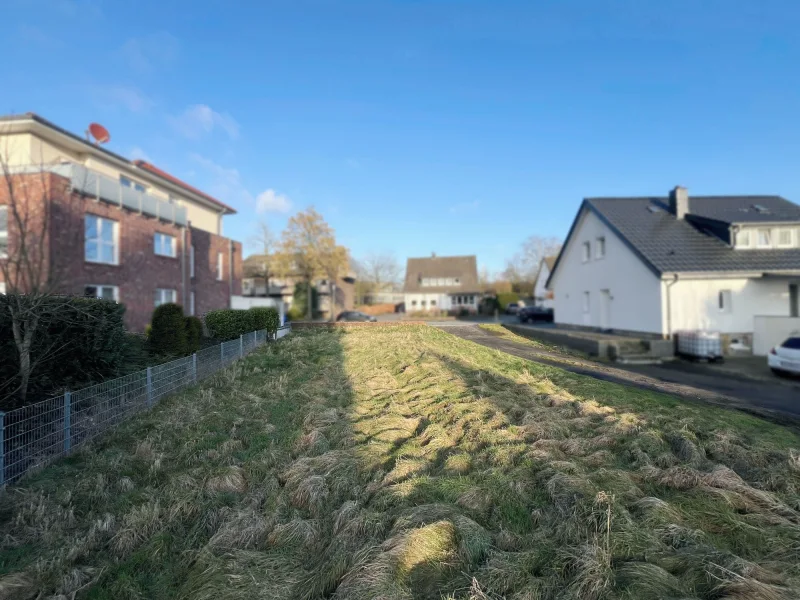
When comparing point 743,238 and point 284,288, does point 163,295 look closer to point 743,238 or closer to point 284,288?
point 284,288

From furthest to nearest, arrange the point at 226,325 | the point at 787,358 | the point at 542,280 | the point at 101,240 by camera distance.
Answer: the point at 542,280
the point at 101,240
the point at 226,325
the point at 787,358

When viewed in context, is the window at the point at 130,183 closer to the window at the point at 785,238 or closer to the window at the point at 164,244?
the window at the point at 164,244

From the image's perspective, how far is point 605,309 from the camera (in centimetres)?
1998

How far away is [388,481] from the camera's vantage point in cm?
439

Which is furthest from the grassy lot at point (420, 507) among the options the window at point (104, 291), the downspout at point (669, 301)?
the window at point (104, 291)

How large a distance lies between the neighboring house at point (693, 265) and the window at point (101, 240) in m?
21.2

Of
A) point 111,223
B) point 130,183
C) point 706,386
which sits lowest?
point 706,386

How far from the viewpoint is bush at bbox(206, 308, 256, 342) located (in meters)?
14.6

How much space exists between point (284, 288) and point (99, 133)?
77.1ft

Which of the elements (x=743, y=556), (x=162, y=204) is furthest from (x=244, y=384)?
(x=162, y=204)

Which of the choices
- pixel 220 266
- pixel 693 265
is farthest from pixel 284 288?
pixel 693 265

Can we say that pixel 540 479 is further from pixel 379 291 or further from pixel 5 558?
pixel 379 291

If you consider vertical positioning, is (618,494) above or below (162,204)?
below

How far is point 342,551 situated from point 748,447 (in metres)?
4.99
